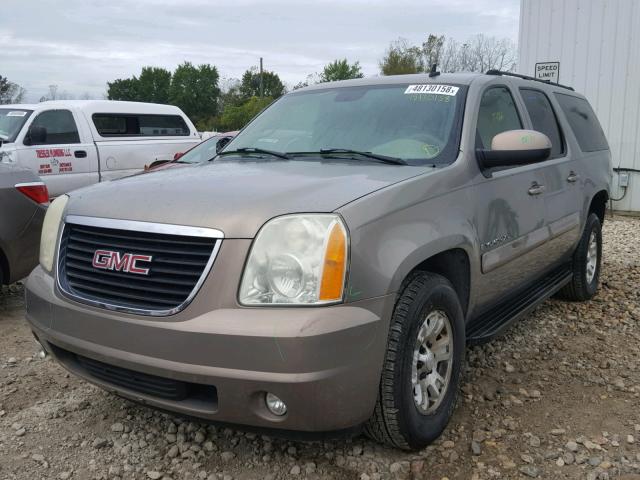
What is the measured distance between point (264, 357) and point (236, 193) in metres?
0.71

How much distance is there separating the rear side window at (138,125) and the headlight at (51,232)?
7.10 metres

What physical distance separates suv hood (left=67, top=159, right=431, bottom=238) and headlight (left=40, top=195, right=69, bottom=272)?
9 centimetres

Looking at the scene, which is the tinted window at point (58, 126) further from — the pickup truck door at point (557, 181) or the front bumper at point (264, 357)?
the front bumper at point (264, 357)

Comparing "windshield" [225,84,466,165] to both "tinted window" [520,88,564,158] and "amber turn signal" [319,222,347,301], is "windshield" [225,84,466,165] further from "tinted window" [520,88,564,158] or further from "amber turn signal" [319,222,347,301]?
"amber turn signal" [319,222,347,301]

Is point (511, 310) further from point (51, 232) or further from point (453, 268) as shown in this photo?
point (51, 232)

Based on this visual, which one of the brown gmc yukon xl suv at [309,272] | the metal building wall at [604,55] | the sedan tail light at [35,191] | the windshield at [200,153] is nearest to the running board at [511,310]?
the brown gmc yukon xl suv at [309,272]

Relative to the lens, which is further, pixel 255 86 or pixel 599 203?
pixel 255 86

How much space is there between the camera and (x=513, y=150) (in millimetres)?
3092

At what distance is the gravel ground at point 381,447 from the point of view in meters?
2.62

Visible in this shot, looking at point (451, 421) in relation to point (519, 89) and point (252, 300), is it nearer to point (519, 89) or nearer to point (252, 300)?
point (252, 300)

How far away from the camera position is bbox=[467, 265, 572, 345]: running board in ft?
10.7

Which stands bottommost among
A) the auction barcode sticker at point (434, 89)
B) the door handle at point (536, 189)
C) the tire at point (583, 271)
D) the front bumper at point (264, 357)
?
the tire at point (583, 271)

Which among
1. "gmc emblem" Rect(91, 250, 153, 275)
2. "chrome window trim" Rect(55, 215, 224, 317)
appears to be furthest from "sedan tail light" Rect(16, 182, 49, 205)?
"gmc emblem" Rect(91, 250, 153, 275)

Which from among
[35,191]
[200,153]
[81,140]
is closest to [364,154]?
[35,191]
